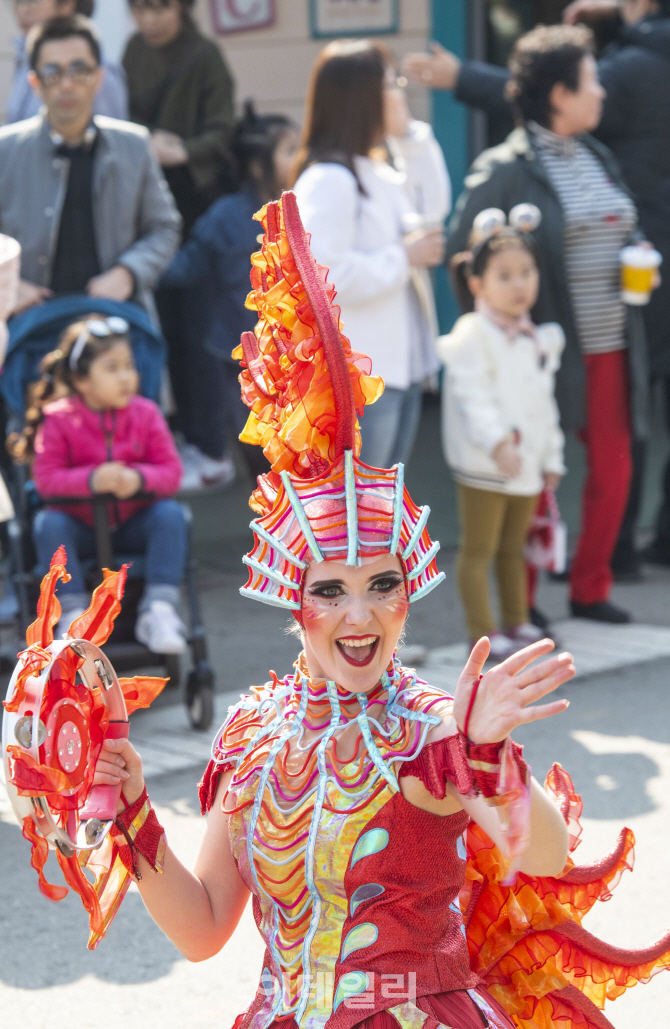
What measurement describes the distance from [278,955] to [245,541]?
496cm

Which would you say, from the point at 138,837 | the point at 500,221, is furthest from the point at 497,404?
the point at 138,837

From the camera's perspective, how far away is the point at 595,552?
5.61 metres

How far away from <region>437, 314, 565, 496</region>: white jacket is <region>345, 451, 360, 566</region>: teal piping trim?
2941mm

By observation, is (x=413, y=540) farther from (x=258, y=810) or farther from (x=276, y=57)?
(x=276, y=57)

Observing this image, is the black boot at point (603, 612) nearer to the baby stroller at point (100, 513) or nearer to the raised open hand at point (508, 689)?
the baby stroller at point (100, 513)

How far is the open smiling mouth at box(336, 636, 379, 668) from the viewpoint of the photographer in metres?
1.93

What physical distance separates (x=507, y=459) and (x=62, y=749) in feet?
10.5

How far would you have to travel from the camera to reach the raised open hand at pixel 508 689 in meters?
1.63

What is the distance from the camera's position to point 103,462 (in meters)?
4.69

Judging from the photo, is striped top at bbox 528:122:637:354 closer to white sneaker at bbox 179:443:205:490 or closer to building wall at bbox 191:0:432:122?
white sneaker at bbox 179:443:205:490

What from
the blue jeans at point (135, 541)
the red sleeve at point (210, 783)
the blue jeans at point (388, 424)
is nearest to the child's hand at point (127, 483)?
the blue jeans at point (135, 541)

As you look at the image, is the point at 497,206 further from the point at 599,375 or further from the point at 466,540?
the point at 466,540

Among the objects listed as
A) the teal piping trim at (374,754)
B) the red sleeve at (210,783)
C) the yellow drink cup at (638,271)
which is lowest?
the yellow drink cup at (638,271)

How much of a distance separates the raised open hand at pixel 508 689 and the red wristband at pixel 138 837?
509mm
